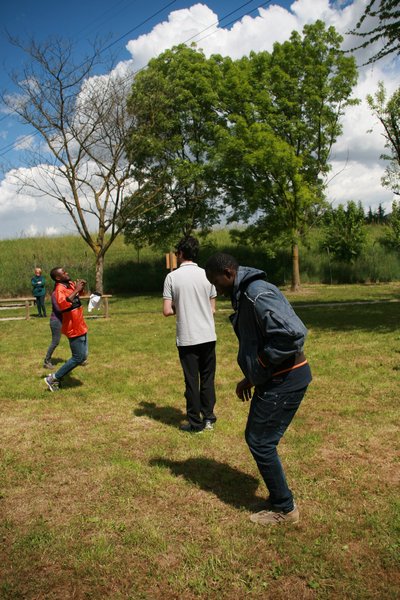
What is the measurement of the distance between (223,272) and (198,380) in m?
2.12

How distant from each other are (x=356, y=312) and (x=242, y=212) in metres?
10.9

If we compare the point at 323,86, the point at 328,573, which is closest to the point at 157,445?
the point at 328,573

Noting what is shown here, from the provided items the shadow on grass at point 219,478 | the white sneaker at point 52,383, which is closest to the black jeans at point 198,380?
the shadow on grass at point 219,478

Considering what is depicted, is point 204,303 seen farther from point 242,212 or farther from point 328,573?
point 242,212

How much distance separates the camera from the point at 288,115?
22469 mm

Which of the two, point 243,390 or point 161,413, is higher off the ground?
point 243,390

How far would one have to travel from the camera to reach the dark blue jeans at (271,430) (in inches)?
120

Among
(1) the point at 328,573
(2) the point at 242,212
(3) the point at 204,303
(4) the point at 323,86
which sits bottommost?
(1) the point at 328,573

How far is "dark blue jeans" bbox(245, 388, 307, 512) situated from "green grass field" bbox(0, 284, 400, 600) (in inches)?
10.9

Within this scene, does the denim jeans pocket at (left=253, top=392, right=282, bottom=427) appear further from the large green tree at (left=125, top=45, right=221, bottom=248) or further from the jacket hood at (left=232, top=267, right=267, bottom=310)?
the large green tree at (left=125, top=45, right=221, bottom=248)

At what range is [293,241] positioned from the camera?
22.2 meters

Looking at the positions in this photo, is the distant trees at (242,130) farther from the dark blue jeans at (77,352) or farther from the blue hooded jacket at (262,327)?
the blue hooded jacket at (262,327)

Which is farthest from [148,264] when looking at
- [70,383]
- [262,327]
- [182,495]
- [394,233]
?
[262,327]

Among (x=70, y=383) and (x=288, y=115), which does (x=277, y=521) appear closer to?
(x=70, y=383)
